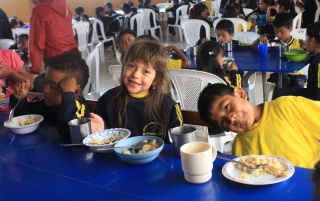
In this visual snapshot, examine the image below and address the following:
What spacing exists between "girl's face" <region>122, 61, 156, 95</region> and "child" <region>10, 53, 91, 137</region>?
0.24m

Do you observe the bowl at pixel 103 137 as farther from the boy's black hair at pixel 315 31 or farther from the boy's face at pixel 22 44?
the boy's face at pixel 22 44

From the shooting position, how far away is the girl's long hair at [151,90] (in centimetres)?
174

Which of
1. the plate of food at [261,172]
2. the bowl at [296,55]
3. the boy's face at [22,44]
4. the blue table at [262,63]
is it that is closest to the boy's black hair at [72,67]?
the plate of food at [261,172]

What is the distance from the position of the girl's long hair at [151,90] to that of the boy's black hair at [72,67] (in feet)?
1.12

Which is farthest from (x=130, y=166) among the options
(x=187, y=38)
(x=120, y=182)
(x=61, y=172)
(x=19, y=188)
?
(x=187, y=38)

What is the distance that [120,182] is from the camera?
1.13 meters

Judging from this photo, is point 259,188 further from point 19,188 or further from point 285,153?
point 19,188

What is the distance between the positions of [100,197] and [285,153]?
0.78m

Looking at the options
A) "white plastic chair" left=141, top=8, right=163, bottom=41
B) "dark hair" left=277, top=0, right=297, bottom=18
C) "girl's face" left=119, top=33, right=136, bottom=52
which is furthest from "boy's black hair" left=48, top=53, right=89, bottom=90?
"white plastic chair" left=141, top=8, right=163, bottom=41

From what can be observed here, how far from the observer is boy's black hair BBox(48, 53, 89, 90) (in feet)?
6.53

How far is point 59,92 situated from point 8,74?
751 millimetres

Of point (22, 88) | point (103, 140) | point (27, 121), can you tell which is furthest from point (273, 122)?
point (22, 88)

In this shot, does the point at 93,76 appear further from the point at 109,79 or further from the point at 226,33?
the point at 109,79

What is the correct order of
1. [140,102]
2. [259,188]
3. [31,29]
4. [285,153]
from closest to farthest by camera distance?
[259,188]
[285,153]
[140,102]
[31,29]
